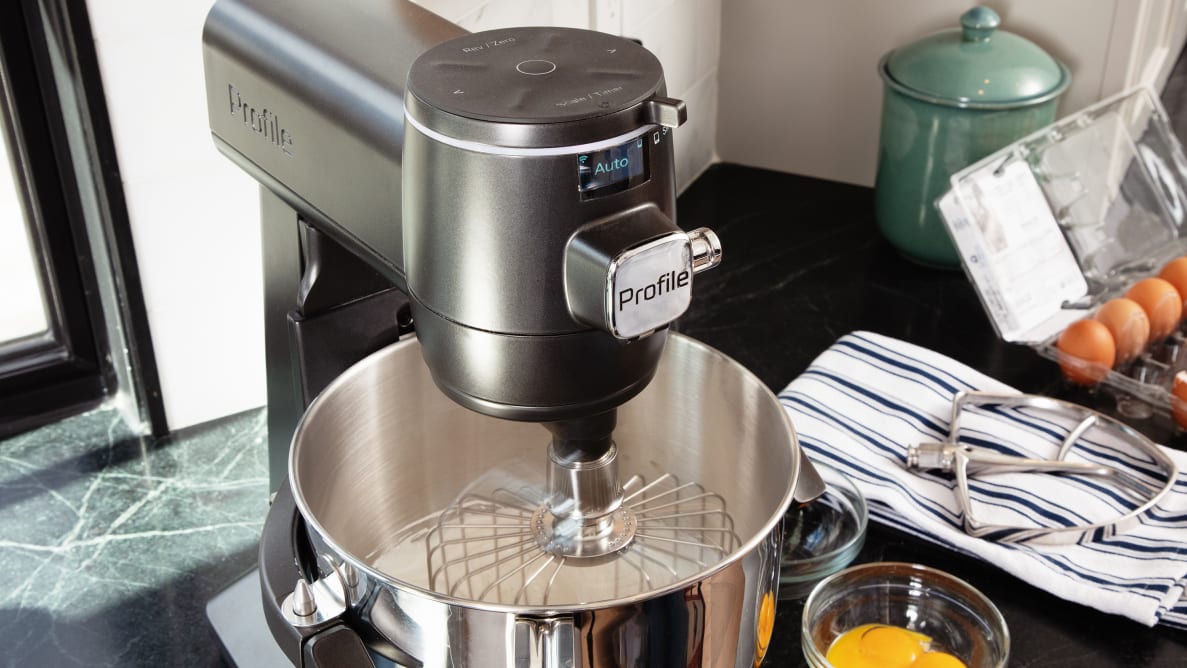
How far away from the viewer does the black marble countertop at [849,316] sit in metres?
0.75

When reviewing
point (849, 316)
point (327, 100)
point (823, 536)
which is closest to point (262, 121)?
point (327, 100)

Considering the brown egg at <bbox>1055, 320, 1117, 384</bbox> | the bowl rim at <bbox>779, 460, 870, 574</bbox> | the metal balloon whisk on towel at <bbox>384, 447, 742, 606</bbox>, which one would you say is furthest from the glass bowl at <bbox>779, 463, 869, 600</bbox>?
the brown egg at <bbox>1055, 320, 1117, 384</bbox>

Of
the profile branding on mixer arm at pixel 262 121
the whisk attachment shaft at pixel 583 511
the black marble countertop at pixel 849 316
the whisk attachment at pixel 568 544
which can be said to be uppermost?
the profile branding on mixer arm at pixel 262 121

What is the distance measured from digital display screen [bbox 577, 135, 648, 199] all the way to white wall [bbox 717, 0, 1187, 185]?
2.99 ft

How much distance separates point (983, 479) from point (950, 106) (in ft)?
1.37

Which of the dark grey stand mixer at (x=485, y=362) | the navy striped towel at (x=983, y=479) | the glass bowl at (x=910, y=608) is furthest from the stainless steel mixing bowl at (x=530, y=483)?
the navy striped towel at (x=983, y=479)

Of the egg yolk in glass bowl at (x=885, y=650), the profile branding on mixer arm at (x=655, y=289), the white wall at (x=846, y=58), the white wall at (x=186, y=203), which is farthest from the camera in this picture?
the white wall at (x=846, y=58)

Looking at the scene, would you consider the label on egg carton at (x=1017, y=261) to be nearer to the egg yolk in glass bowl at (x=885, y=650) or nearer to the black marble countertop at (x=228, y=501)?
the black marble countertop at (x=228, y=501)

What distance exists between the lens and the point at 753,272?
47.4 inches

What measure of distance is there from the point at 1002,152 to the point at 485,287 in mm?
770

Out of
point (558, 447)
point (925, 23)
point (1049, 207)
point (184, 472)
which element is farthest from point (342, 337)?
point (925, 23)

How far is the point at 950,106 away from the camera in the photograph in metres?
1.12

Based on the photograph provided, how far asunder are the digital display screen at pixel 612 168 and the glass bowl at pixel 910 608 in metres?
0.36

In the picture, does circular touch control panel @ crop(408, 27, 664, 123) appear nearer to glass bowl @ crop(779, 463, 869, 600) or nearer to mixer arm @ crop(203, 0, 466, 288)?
mixer arm @ crop(203, 0, 466, 288)
